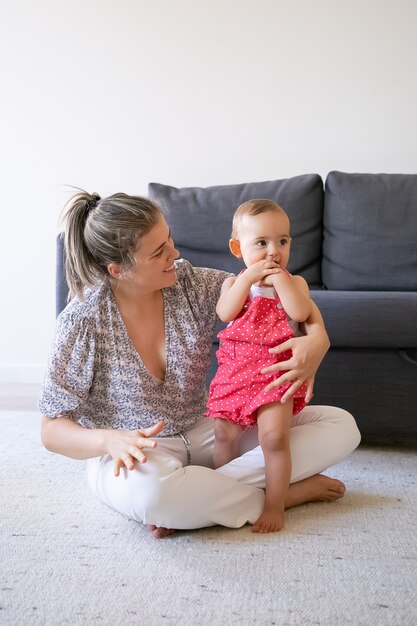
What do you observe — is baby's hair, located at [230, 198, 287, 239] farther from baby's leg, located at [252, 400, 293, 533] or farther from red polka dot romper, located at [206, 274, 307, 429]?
baby's leg, located at [252, 400, 293, 533]

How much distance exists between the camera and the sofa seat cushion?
88.1 inches

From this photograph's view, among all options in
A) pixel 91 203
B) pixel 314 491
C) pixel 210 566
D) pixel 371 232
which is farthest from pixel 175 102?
pixel 210 566

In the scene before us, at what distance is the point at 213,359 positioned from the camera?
247 cm

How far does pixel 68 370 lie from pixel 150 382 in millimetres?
202

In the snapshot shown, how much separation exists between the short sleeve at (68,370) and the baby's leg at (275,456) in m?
0.43

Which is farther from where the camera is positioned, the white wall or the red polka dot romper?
the white wall

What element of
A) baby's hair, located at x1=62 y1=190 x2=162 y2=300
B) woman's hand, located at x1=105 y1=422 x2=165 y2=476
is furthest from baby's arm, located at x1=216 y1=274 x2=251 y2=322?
woman's hand, located at x1=105 y1=422 x2=165 y2=476

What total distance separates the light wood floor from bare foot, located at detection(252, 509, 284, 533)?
5.23 feet

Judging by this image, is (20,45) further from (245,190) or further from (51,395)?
(51,395)

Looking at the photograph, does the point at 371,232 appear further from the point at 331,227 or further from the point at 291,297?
the point at 291,297

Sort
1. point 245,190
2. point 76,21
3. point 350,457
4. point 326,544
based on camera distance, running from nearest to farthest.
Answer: point 326,544 < point 350,457 < point 245,190 < point 76,21

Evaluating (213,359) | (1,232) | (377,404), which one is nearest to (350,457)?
(377,404)

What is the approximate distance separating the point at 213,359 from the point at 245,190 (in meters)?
0.79

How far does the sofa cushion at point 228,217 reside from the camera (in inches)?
112
